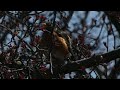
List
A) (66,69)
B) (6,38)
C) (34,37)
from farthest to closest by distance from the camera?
1. (6,38)
2. (34,37)
3. (66,69)

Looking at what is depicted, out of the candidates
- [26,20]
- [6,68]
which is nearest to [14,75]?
[6,68]

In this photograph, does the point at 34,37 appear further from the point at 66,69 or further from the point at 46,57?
the point at 66,69

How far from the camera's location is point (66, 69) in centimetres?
255

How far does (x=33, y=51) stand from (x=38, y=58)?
95 millimetres

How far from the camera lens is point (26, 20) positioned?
3096mm

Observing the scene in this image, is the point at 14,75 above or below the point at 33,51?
below

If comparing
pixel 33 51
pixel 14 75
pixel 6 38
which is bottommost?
pixel 14 75

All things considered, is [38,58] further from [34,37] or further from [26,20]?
[26,20]
